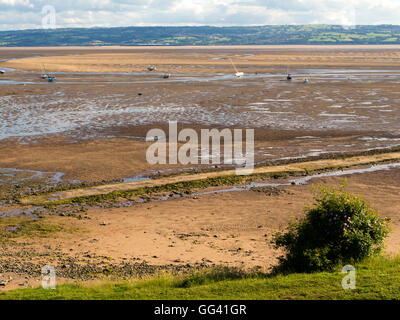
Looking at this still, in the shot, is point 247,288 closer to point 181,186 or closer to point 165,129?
point 181,186

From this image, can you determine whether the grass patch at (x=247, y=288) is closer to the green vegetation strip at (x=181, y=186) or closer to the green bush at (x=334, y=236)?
the green bush at (x=334, y=236)

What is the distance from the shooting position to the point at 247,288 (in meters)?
11.3

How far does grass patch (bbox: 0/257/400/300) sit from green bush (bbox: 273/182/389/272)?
1.59 feet

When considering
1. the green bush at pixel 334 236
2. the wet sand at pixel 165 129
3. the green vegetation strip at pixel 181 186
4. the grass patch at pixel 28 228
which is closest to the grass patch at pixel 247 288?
the green bush at pixel 334 236

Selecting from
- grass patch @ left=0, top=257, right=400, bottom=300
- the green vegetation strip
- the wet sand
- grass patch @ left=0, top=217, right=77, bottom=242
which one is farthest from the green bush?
the green vegetation strip

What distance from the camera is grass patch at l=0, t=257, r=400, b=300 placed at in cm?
1067

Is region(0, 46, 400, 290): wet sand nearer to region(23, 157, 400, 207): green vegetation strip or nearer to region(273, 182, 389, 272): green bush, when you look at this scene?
region(23, 157, 400, 207): green vegetation strip

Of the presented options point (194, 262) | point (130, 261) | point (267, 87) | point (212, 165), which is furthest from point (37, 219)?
point (267, 87)

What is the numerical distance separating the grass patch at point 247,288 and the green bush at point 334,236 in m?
0.49

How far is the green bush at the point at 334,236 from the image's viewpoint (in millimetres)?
13078

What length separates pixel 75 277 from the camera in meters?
14.7

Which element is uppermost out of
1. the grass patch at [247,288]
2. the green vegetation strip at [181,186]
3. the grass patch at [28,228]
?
the grass patch at [247,288]

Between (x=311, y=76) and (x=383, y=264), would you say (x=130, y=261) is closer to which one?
(x=383, y=264)
